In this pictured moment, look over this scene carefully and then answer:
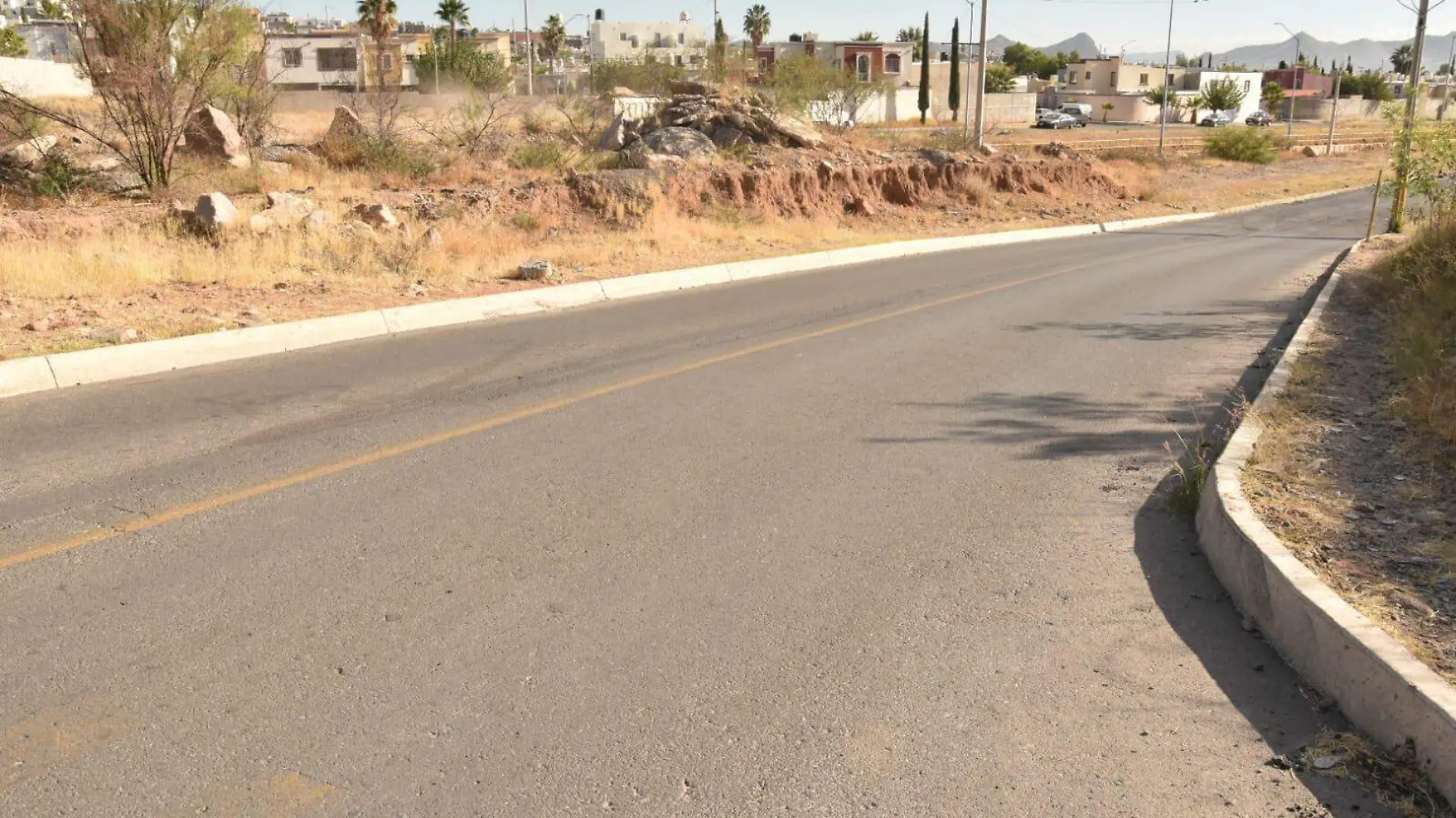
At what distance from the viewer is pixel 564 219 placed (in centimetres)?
2139

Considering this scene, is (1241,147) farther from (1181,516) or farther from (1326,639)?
(1326,639)

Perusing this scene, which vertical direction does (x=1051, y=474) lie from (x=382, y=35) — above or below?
below

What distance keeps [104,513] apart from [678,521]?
2.88 metres

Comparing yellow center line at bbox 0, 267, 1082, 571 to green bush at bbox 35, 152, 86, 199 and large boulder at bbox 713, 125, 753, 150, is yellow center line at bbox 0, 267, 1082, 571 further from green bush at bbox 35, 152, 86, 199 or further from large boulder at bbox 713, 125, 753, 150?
large boulder at bbox 713, 125, 753, 150

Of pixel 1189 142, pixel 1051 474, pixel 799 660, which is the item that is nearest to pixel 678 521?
pixel 799 660

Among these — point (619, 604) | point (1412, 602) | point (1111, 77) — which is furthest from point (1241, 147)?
point (1111, 77)

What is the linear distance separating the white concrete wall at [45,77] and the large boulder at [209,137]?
17826mm

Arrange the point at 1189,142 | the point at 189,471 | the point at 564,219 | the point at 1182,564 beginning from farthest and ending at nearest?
the point at 1189,142 < the point at 564,219 < the point at 189,471 < the point at 1182,564

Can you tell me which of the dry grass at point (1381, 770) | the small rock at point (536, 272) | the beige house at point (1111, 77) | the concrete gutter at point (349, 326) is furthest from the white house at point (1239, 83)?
the dry grass at point (1381, 770)

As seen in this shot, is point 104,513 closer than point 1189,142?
Yes

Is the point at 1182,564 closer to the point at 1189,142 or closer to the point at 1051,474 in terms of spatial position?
the point at 1051,474

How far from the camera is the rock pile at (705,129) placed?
90.3 ft

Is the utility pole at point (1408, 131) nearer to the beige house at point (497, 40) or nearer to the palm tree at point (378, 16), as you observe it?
the palm tree at point (378, 16)

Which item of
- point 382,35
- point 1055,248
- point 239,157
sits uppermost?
point 382,35
